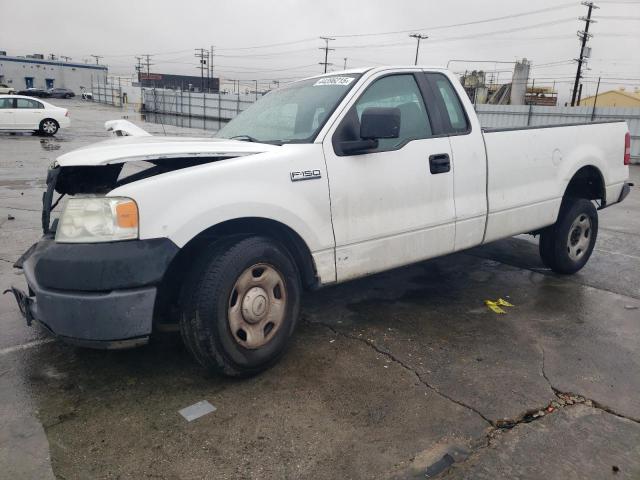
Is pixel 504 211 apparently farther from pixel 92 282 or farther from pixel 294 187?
pixel 92 282

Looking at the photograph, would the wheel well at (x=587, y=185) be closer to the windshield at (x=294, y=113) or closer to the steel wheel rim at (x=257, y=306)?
the windshield at (x=294, y=113)

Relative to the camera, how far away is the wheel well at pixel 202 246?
10.2 ft

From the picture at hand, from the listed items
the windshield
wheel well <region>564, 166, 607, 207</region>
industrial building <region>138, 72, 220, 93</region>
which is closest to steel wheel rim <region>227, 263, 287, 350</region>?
the windshield

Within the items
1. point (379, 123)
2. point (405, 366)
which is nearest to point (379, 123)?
point (379, 123)

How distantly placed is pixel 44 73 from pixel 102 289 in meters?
105

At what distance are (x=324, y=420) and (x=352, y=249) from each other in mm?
1171

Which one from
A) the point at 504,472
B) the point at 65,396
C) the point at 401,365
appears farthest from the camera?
the point at 401,365

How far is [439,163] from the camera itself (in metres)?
3.97

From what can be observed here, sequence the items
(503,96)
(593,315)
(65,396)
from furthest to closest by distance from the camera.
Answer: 1. (503,96)
2. (593,315)
3. (65,396)

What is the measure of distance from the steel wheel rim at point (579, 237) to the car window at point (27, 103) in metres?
23.2

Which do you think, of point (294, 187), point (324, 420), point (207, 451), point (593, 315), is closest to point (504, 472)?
point (324, 420)

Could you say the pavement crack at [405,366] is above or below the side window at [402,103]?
below

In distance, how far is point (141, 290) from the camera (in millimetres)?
2738

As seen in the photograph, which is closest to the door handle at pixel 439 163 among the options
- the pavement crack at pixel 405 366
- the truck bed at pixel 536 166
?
the truck bed at pixel 536 166
